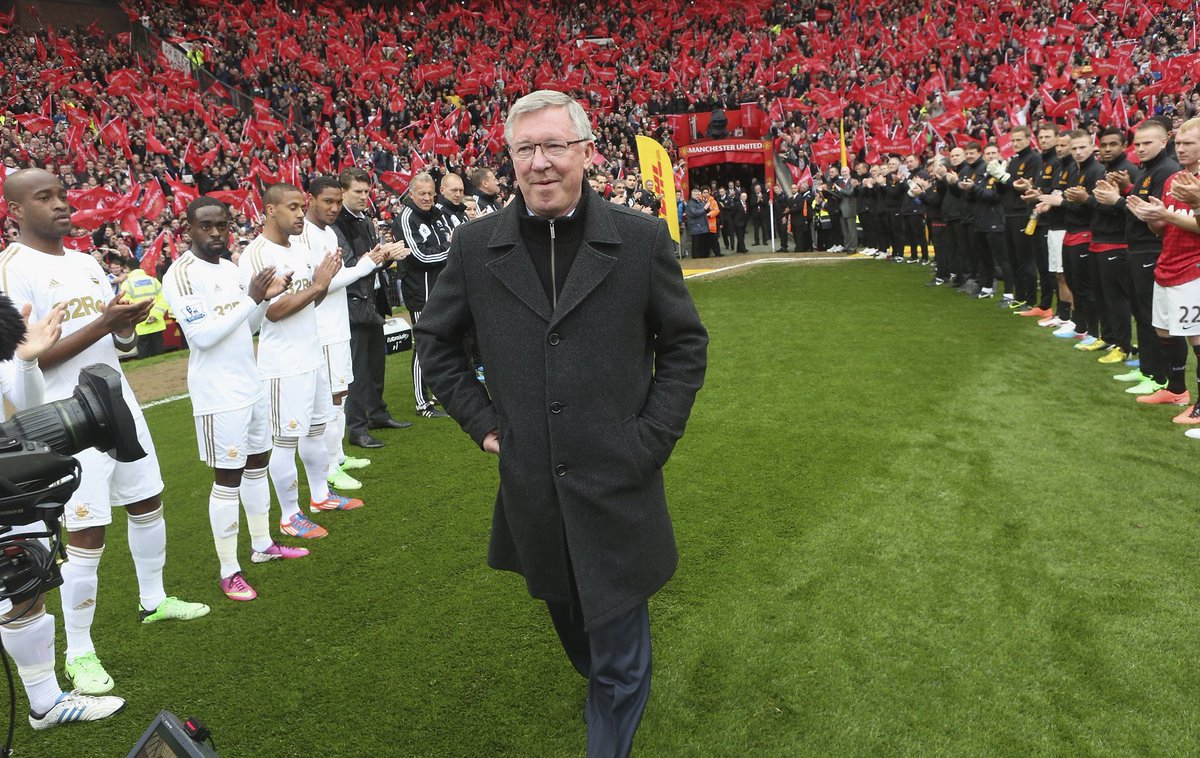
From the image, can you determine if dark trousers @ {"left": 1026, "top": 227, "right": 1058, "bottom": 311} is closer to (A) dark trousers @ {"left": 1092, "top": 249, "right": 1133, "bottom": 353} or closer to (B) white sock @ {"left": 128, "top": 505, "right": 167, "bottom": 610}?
(A) dark trousers @ {"left": 1092, "top": 249, "right": 1133, "bottom": 353}

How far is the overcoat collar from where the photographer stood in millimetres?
2270

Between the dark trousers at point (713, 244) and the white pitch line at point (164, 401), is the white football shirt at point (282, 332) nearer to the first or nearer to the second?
the white pitch line at point (164, 401)

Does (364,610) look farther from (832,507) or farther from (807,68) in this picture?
(807,68)

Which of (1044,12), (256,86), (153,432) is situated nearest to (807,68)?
(1044,12)

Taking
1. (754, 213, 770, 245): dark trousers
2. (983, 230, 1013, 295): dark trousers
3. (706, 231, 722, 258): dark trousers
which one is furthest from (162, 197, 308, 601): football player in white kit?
(754, 213, 770, 245): dark trousers

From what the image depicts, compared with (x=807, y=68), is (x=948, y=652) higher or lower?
lower

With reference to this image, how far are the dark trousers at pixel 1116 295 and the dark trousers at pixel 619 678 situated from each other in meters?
6.54

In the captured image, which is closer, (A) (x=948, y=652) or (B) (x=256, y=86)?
(A) (x=948, y=652)

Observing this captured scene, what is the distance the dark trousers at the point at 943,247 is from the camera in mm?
12795

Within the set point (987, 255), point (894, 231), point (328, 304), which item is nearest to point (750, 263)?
point (894, 231)

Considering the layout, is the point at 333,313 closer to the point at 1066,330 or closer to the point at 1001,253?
the point at 1066,330

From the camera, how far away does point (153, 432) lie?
805cm

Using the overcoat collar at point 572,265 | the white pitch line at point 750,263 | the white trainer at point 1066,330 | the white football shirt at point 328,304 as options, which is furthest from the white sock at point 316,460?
the white pitch line at point 750,263

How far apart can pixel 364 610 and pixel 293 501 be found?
1.20 meters
